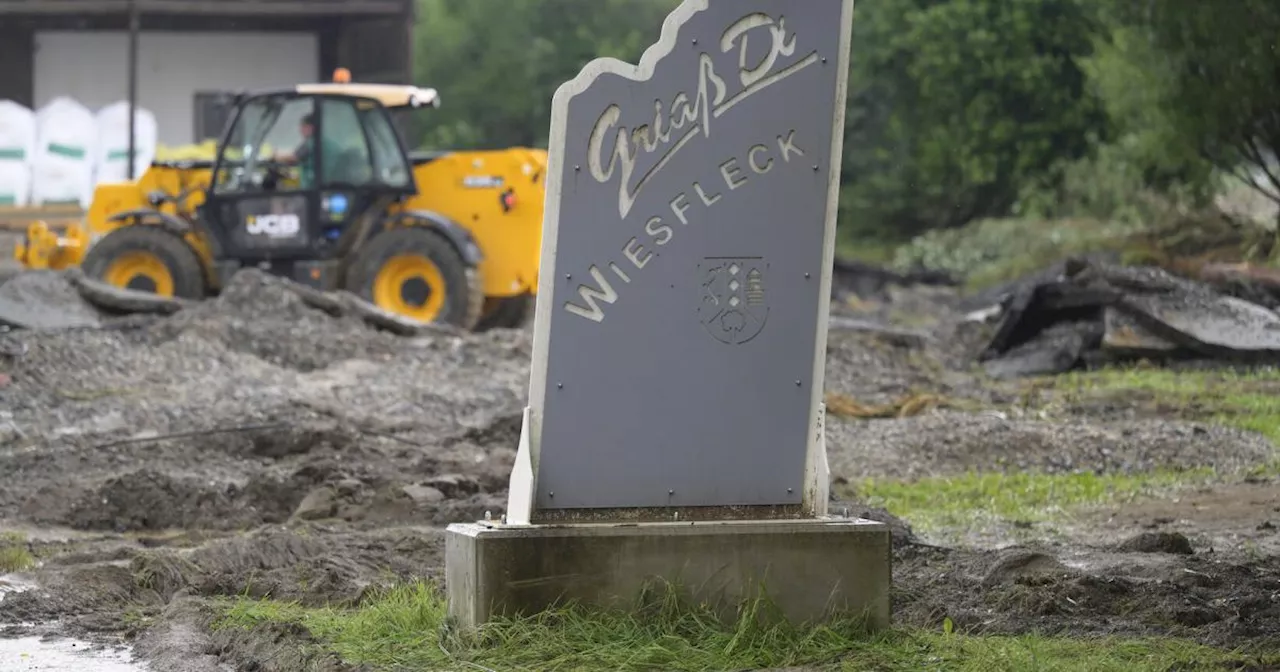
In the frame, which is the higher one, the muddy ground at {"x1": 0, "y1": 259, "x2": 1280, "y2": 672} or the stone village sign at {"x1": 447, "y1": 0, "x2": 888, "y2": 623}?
the stone village sign at {"x1": 447, "y1": 0, "x2": 888, "y2": 623}

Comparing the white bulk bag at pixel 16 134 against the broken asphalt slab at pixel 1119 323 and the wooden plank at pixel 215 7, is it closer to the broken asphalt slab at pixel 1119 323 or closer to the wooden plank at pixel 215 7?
the wooden plank at pixel 215 7

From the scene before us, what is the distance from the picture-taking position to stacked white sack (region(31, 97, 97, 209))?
36.1 metres

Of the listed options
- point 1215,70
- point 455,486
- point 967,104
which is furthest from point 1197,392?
point 967,104

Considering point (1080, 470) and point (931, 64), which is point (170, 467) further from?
point (931, 64)

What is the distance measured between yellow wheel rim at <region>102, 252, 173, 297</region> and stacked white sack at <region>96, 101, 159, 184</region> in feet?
40.9

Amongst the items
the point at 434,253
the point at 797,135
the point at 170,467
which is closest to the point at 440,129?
the point at 434,253

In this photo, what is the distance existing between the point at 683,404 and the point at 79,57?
3460 centimetres

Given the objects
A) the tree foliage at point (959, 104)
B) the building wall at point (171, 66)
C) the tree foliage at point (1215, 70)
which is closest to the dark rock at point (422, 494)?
the tree foliage at point (1215, 70)

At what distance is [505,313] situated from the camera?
25609mm

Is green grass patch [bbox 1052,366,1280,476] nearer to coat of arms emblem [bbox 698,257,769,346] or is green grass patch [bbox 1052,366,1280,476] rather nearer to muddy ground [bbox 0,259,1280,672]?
muddy ground [bbox 0,259,1280,672]

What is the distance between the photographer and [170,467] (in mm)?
13070

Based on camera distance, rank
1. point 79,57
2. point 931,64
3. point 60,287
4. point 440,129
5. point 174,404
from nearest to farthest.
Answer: point 174,404 < point 60,287 < point 79,57 < point 931,64 < point 440,129

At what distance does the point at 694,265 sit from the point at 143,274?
1807cm

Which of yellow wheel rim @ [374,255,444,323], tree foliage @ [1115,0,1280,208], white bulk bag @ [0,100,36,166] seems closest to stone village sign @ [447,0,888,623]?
tree foliage @ [1115,0,1280,208]
